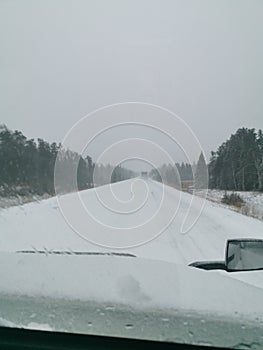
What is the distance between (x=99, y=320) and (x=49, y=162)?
18.7 meters

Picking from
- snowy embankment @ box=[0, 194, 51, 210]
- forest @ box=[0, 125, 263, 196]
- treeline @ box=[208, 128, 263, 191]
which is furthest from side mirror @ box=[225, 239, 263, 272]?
treeline @ box=[208, 128, 263, 191]

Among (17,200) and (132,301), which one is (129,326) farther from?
(17,200)

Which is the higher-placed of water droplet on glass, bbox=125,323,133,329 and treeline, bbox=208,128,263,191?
treeline, bbox=208,128,263,191

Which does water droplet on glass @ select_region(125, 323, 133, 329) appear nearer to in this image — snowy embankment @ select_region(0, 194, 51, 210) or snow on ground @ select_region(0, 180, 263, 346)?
snow on ground @ select_region(0, 180, 263, 346)

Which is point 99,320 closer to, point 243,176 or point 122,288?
point 122,288

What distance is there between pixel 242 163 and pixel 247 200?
16.9 feet

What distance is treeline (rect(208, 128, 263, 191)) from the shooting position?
26.6 m

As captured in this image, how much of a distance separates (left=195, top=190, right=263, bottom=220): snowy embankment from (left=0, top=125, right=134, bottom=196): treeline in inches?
274

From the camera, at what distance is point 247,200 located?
968 inches

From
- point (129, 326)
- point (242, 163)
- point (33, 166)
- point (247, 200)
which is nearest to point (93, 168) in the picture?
point (33, 166)

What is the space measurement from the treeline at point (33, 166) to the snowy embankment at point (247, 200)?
697 cm

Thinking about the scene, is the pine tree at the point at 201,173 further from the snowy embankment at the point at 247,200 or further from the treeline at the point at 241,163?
the treeline at the point at 241,163

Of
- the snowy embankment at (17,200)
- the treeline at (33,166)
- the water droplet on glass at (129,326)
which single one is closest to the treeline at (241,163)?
the treeline at (33,166)

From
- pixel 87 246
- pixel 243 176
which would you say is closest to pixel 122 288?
pixel 87 246
